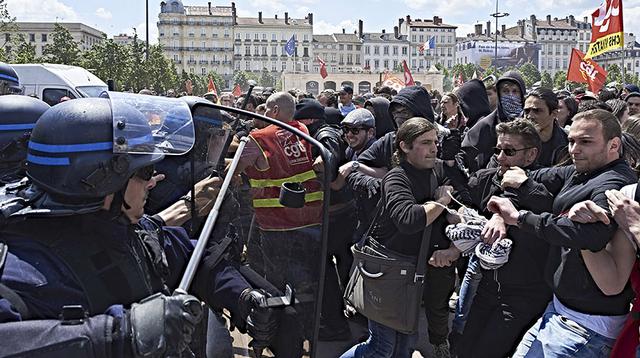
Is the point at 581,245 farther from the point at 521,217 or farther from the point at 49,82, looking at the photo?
the point at 49,82

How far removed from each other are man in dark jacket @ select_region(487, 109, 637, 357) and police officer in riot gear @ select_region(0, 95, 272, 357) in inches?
58.7

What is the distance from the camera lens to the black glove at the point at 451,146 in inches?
188

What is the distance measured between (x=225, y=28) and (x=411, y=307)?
5218 inches

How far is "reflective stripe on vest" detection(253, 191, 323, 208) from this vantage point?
80.6 inches

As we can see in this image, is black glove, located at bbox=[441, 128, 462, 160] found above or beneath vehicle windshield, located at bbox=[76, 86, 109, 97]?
beneath

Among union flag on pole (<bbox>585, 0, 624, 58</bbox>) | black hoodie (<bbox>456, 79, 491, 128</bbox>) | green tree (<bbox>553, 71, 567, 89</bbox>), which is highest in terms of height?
green tree (<bbox>553, 71, 567, 89</bbox>)

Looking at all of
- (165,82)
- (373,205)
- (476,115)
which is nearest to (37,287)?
(373,205)

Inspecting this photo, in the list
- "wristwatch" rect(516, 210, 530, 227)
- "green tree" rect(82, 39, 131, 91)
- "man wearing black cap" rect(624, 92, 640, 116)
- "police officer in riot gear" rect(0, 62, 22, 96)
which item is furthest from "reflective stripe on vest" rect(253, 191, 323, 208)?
"green tree" rect(82, 39, 131, 91)

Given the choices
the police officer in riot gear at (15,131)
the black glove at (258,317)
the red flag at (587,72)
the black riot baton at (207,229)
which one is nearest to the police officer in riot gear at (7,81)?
the police officer in riot gear at (15,131)

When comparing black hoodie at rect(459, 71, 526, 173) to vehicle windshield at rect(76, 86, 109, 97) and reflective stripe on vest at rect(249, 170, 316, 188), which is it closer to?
reflective stripe on vest at rect(249, 170, 316, 188)

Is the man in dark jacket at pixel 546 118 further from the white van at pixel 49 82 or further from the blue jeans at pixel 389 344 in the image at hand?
the white van at pixel 49 82

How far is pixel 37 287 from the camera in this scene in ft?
5.30

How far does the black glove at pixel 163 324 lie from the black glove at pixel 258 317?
1.31ft

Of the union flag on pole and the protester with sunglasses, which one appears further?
the union flag on pole
